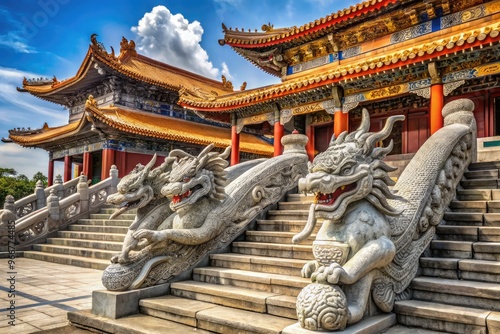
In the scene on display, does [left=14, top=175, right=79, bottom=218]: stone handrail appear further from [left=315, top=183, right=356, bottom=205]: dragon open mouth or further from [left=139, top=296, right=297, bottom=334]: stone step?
[left=315, top=183, right=356, bottom=205]: dragon open mouth

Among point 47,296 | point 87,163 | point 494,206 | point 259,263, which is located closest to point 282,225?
point 259,263

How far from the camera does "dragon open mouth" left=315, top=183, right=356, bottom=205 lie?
351cm

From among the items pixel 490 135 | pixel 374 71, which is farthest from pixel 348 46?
pixel 490 135

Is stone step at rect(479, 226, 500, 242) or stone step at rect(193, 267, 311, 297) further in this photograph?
stone step at rect(479, 226, 500, 242)

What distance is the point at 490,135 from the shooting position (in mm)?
10508

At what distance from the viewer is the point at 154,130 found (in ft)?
57.7

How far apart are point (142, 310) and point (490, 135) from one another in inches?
396

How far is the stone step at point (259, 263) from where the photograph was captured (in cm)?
445

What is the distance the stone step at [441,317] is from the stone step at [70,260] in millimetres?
5977

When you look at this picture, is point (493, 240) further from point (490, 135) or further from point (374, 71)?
point (490, 135)

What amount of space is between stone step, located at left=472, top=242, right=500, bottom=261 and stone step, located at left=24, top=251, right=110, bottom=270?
6408 mm

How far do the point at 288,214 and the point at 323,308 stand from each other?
3068mm

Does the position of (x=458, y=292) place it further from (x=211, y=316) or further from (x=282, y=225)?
(x=282, y=225)

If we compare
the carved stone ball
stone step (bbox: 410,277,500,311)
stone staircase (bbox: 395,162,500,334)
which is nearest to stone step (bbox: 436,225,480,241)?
stone staircase (bbox: 395,162,500,334)
